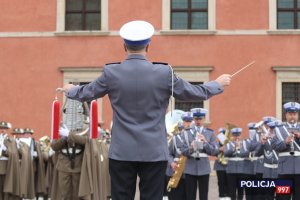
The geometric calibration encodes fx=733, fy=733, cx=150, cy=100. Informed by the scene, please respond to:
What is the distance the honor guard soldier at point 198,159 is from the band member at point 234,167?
10.4 feet

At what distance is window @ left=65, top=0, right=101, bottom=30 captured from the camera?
29.1 metres

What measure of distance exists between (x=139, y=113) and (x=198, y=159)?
310 inches

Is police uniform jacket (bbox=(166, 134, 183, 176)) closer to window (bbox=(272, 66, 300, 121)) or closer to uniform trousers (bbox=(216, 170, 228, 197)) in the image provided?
uniform trousers (bbox=(216, 170, 228, 197))

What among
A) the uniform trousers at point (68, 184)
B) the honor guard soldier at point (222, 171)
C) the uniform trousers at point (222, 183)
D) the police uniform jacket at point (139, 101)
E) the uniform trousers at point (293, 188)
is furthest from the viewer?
the honor guard soldier at point (222, 171)

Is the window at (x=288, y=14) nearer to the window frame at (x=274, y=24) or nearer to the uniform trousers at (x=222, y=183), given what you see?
the window frame at (x=274, y=24)

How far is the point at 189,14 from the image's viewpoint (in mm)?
28719

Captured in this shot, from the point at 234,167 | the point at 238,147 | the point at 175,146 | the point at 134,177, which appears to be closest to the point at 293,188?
the point at 175,146

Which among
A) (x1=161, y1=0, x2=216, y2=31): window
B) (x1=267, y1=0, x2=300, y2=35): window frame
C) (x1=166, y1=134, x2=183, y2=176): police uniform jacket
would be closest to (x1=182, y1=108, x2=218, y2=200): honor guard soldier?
(x1=166, y1=134, x2=183, y2=176): police uniform jacket

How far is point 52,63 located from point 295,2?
9.76 meters

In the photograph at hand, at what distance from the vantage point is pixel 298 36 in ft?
91.5

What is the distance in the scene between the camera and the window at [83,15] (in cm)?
2912

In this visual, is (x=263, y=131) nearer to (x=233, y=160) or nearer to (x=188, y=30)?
(x=233, y=160)

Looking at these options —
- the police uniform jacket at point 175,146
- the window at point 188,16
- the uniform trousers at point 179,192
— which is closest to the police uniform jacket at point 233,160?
the uniform trousers at point 179,192

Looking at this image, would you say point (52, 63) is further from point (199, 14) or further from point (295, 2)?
point (295, 2)
